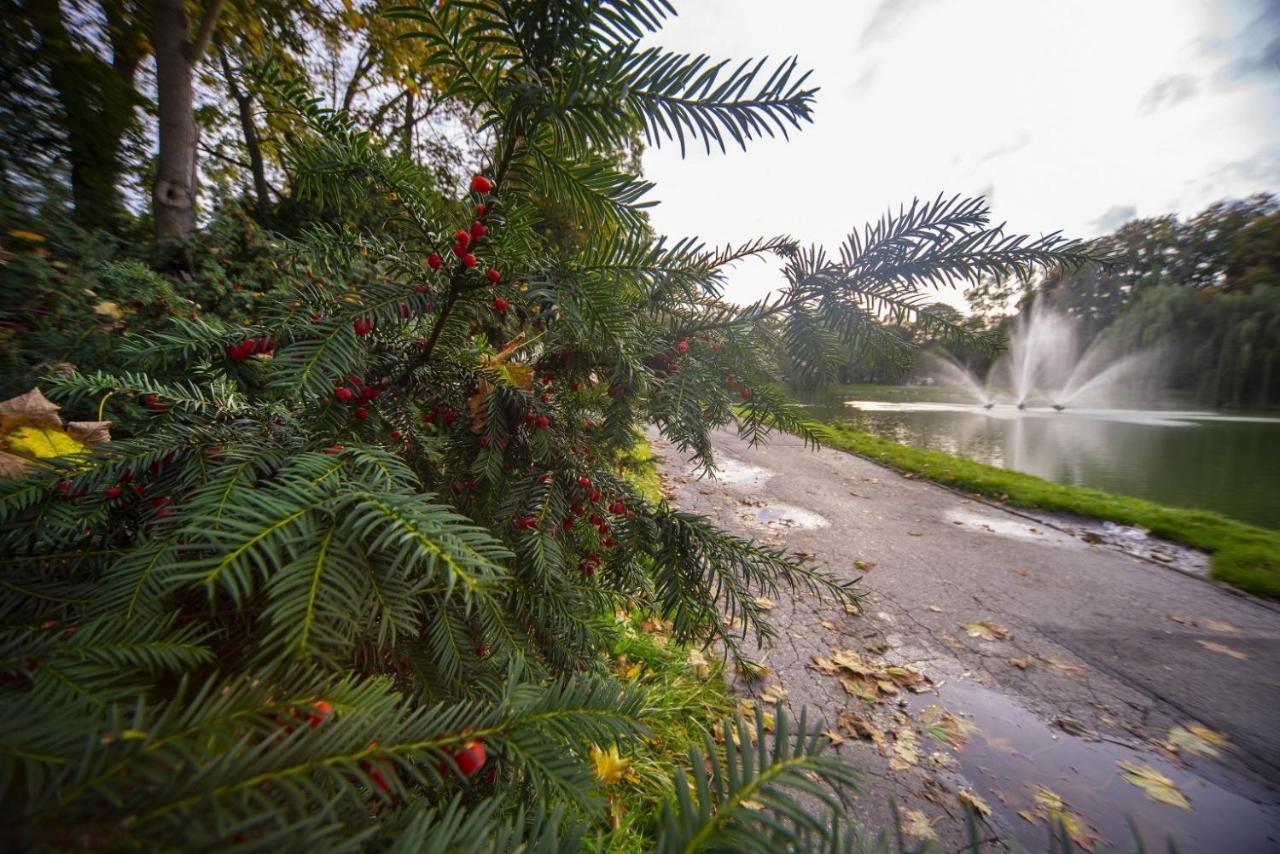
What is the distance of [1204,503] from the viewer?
7133 millimetres

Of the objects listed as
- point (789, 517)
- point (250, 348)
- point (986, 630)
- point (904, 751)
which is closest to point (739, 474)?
point (789, 517)

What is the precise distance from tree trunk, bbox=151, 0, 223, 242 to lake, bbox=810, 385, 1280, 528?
499cm

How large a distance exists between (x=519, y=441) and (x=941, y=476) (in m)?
8.07

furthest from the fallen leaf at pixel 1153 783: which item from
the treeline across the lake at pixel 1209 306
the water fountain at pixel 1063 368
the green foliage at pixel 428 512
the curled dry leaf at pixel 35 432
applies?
the water fountain at pixel 1063 368

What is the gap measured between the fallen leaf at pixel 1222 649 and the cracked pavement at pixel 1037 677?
1 centimetres

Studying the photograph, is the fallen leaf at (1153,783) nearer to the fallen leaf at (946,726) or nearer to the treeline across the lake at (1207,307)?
the fallen leaf at (946,726)

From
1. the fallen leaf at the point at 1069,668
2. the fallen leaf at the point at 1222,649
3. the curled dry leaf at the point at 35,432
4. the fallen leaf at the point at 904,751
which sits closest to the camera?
the curled dry leaf at the point at 35,432

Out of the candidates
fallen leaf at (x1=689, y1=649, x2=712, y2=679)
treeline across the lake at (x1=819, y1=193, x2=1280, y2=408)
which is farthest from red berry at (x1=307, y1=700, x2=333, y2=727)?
treeline across the lake at (x1=819, y1=193, x2=1280, y2=408)

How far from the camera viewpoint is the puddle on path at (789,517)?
5031 millimetres

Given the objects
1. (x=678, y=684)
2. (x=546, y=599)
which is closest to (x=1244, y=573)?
(x=678, y=684)

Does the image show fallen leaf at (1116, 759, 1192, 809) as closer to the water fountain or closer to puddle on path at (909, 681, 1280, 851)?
puddle on path at (909, 681, 1280, 851)

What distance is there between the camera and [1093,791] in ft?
6.54

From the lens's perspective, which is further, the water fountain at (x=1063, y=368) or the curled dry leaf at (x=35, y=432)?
the water fountain at (x=1063, y=368)

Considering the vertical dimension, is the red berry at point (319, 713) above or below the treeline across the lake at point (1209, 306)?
below
